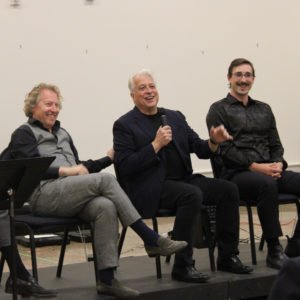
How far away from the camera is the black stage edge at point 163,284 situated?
2.89 meters

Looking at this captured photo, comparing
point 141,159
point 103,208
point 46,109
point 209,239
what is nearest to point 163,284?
point 209,239

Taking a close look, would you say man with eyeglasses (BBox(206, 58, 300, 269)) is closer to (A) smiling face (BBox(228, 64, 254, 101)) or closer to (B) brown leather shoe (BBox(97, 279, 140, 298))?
(A) smiling face (BBox(228, 64, 254, 101))

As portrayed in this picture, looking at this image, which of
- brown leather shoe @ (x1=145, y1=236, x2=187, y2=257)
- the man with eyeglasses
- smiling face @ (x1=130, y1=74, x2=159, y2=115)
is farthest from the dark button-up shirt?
brown leather shoe @ (x1=145, y1=236, x2=187, y2=257)

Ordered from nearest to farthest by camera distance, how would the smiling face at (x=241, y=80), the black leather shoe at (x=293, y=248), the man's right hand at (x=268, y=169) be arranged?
the man's right hand at (x=268, y=169)
the black leather shoe at (x=293, y=248)
the smiling face at (x=241, y=80)

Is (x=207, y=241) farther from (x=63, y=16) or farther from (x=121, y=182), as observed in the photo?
(x=63, y=16)

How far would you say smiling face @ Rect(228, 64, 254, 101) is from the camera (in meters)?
3.71

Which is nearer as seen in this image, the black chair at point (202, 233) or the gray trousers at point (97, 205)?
the gray trousers at point (97, 205)

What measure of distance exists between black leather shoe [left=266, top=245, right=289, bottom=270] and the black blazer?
641 millimetres

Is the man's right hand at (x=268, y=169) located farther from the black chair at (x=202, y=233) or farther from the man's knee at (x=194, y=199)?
the man's knee at (x=194, y=199)

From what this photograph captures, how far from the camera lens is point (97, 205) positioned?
9.23 feet

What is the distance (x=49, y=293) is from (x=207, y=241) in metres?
0.99

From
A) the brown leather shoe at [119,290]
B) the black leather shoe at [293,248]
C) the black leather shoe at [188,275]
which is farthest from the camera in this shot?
the black leather shoe at [293,248]

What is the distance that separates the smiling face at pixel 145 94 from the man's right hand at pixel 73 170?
1.80 feet

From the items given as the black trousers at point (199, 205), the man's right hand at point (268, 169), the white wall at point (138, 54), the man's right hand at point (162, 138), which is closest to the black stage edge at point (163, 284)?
the black trousers at point (199, 205)
